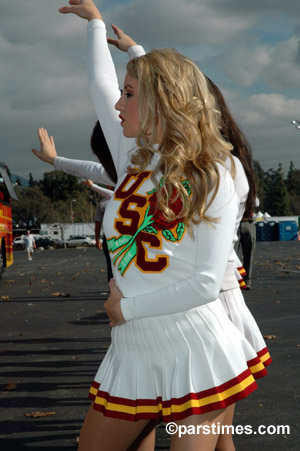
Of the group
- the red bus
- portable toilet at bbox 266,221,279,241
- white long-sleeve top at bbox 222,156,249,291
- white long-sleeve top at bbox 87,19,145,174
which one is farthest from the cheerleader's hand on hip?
portable toilet at bbox 266,221,279,241

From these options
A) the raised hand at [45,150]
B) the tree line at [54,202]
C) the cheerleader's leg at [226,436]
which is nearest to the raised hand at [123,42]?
the raised hand at [45,150]

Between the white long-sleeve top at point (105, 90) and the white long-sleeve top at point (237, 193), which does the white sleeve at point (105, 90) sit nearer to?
the white long-sleeve top at point (105, 90)

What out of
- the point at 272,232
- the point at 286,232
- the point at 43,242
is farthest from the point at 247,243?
the point at 43,242

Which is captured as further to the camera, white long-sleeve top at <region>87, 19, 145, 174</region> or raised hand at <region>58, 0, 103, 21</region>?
raised hand at <region>58, 0, 103, 21</region>

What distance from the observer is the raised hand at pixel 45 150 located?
10.1 ft

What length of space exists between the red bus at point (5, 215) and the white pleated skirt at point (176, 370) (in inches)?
595

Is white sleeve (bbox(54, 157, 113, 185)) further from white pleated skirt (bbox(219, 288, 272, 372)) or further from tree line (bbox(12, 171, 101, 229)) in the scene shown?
tree line (bbox(12, 171, 101, 229))

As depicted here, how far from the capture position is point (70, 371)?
651 centimetres

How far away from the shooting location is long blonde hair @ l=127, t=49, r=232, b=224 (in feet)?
7.06

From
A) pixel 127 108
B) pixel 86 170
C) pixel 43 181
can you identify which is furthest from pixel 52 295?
pixel 43 181

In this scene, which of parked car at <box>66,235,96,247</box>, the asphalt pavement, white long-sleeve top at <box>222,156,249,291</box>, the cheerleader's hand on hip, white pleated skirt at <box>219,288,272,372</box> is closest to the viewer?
the cheerleader's hand on hip

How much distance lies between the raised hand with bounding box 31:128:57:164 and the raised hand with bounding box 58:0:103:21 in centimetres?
54

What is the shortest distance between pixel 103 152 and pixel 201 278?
1347mm

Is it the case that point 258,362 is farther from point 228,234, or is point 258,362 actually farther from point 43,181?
point 43,181
